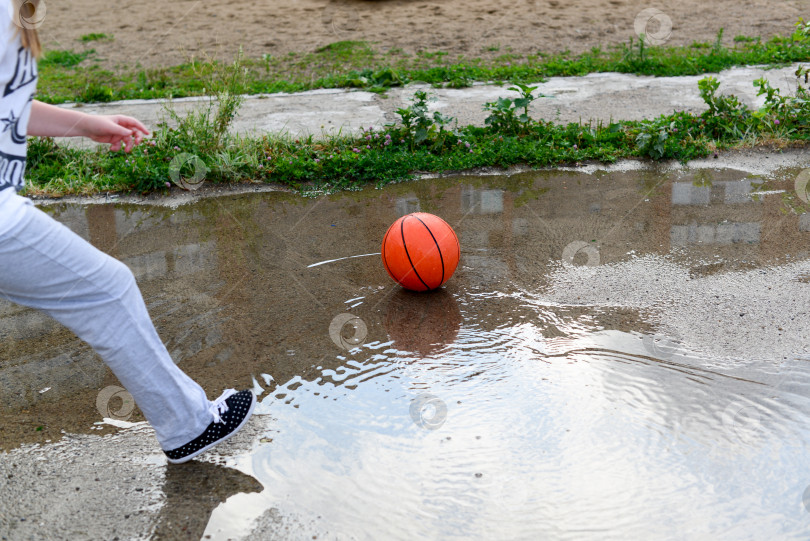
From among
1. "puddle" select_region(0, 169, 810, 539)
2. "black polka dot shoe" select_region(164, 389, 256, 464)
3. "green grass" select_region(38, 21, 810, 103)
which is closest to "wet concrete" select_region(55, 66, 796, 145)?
"green grass" select_region(38, 21, 810, 103)

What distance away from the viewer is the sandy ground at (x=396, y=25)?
10.4 metres

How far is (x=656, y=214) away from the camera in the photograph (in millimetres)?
5566

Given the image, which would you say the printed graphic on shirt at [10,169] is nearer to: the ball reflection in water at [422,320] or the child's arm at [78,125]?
the child's arm at [78,125]

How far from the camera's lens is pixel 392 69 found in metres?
8.99

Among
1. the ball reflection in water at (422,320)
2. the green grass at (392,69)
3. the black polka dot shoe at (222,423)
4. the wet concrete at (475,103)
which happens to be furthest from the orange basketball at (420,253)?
the green grass at (392,69)

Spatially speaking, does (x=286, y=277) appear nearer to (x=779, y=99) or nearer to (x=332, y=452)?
(x=332, y=452)

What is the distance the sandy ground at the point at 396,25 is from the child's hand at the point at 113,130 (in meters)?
7.01

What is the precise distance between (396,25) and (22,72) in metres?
9.42

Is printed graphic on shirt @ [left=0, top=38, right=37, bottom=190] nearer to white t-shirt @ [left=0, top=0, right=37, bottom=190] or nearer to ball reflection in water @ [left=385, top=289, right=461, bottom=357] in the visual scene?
white t-shirt @ [left=0, top=0, right=37, bottom=190]

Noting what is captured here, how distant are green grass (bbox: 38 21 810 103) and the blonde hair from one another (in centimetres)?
583

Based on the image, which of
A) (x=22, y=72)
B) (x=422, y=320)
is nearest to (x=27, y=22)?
(x=22, y=72)

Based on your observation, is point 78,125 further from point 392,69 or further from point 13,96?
point 392,69

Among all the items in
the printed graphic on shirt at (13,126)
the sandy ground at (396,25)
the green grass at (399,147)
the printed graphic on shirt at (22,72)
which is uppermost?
the printed graphic on shirt at (22,72)

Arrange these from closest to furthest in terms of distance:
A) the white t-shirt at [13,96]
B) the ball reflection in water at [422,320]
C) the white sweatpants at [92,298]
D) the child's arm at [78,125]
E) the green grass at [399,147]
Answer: the white t-shirt at [13,96]
the white sweatpants at [92,298]
the child's arm at [78,125]
the ball reflection in water at [422,320]
the green grass at [399,147]
